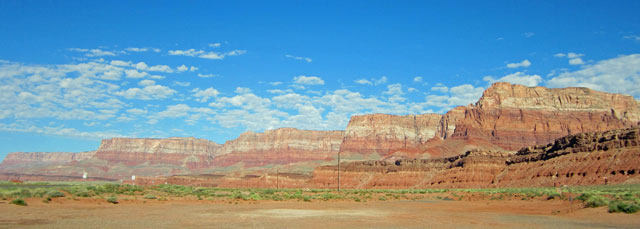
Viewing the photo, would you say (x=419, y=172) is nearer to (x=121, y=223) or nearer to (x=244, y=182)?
(x=244, y=182)

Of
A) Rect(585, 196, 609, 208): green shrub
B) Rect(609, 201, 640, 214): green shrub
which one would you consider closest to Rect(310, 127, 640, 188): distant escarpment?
Rect(585, 196, 609, 208): green shrub

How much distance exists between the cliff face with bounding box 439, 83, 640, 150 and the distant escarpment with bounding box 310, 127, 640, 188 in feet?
196

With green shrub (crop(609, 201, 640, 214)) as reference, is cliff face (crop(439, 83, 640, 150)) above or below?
above

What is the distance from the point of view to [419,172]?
108875 mm

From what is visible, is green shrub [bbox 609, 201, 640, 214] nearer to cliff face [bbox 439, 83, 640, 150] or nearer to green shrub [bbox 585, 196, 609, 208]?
green shrub [bbox 585, 196, 609, 208]

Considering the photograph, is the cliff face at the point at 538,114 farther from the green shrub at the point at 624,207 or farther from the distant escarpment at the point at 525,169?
the green shrub at the point at 624,207

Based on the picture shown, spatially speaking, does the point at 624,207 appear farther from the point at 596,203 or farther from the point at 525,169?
the point at 525,169

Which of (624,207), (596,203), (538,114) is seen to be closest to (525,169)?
(596,203)

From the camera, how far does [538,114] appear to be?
17225 cm

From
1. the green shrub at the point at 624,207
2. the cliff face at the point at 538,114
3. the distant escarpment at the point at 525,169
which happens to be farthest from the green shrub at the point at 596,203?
the cliff face at the point at 538,114

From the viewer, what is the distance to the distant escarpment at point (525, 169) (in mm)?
71006

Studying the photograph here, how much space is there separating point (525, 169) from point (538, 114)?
9422 cm

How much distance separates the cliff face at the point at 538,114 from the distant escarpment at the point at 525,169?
59.8 meters

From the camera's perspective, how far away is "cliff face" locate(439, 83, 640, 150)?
A: 165 metres
